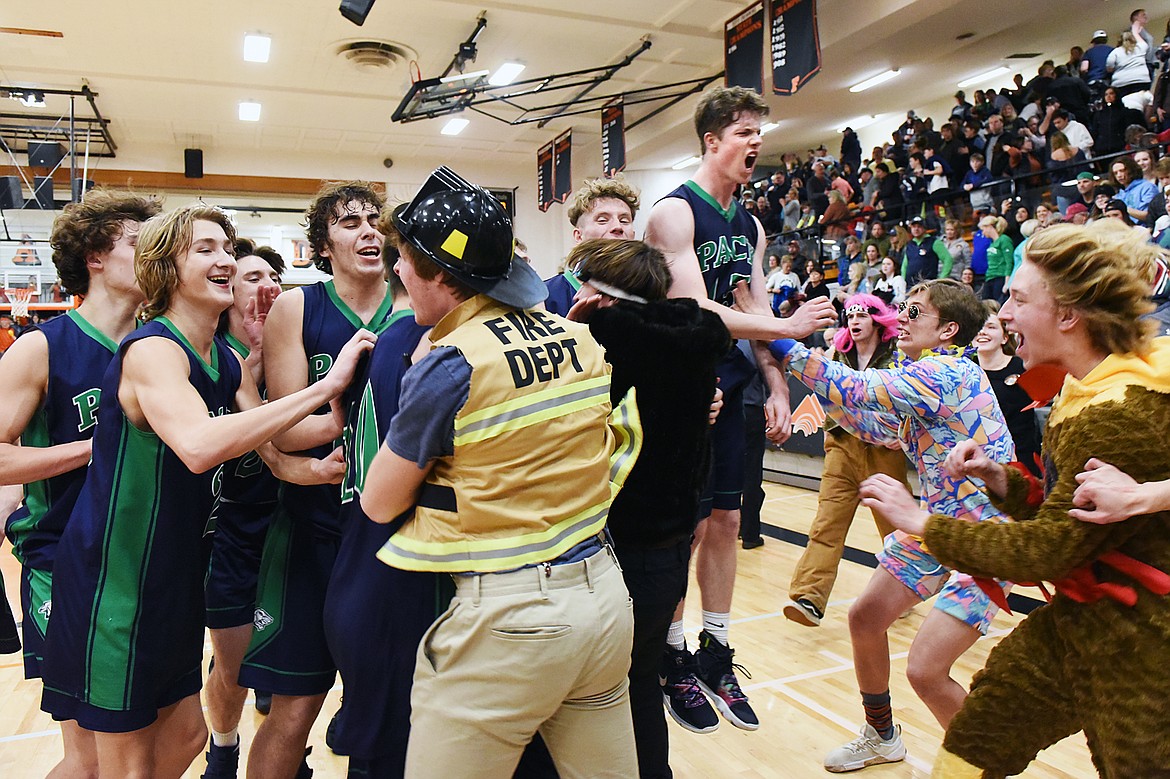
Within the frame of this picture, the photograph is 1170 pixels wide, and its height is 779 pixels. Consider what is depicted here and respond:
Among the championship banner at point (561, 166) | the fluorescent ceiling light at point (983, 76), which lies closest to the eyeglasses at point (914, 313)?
the fluorescent ceiling light at point (983, 76)

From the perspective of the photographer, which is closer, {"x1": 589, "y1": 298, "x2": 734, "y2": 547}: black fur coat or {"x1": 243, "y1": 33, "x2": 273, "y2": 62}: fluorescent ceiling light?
{"x1": 589, "y1": 298, "x2": 734, "y2": 547}: black fur coat

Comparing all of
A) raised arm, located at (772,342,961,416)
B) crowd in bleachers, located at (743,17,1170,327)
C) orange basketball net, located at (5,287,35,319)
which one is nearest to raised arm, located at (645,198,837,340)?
raised arm, located at (772,342,961,416)

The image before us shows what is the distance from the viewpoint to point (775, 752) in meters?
3.44

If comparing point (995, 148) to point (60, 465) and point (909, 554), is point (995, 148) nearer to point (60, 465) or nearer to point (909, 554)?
point (909, 554)

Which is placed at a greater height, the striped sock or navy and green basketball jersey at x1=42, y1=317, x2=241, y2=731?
navy and green basketball jersey at x1=42, y1=317, x2=241, y2=731

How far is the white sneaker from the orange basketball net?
14.1m

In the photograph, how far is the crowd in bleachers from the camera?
8789 mm

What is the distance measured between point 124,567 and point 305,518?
535 millimetres

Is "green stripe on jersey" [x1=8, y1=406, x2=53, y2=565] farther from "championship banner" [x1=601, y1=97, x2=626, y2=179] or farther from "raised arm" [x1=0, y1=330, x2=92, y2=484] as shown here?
"championship banner" [x1=601, y1=97, x2=626, y2=179]

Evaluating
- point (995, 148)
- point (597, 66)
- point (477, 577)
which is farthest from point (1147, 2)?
point (477, 577)

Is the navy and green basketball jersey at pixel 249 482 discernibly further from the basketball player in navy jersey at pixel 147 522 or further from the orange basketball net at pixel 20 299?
the orange basketball net at pixel 20 299

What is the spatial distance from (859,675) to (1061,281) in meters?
1.86

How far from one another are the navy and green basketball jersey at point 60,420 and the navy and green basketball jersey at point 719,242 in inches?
78.7

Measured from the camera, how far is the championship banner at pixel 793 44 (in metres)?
8.46
